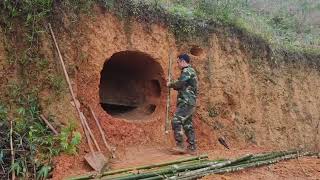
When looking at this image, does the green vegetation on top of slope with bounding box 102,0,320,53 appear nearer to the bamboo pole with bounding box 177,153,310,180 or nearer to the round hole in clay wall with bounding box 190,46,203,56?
the round hole in clay wall with bounding box 190,46,203,56

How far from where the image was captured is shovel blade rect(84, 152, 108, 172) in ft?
24.0

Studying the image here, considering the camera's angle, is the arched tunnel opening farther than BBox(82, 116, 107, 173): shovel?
Yes

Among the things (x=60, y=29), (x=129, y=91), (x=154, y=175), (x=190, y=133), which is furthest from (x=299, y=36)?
(x=154, y=175)

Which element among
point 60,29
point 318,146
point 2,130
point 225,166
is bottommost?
point 318,146

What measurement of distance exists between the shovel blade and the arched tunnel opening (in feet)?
9.85

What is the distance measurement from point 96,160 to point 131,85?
484cm

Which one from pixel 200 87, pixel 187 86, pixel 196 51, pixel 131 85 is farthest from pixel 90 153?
pixel 196 51

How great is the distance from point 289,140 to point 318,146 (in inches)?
62.4

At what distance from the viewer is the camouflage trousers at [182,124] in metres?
8.62

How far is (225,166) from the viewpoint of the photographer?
23.7 ft

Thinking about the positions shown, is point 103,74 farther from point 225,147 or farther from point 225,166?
point 225,166

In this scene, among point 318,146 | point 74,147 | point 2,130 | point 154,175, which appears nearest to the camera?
point 154,175

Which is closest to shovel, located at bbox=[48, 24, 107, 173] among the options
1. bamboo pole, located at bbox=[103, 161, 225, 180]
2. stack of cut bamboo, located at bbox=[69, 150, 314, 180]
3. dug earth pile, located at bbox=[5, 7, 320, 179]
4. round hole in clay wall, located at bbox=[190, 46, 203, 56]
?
dug earth pile, located at bbox=[5, 7, 320, 179]

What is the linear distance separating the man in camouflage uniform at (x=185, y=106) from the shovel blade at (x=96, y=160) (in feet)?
5.27
